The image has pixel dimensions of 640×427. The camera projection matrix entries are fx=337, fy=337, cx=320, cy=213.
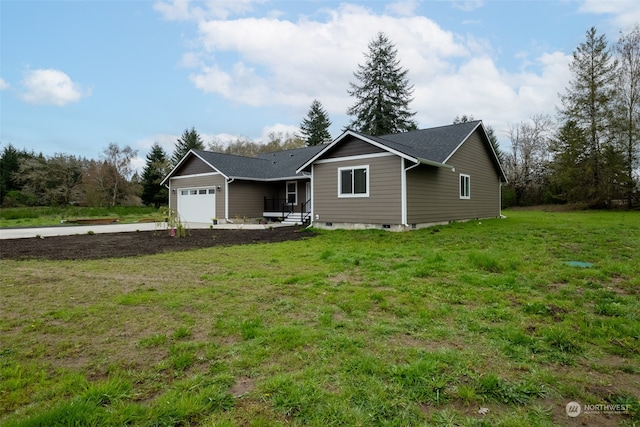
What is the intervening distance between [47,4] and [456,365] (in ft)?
47.2

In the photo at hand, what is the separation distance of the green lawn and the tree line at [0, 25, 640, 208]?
20.1 metres

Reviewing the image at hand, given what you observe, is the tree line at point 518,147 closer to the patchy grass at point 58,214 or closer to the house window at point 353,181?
the patchy grass at point 58,214

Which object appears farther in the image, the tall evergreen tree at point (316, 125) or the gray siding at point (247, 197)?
the tall evergreen tree at point (316, 125)

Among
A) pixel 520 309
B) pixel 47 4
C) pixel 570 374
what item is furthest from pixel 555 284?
pixel 47 4

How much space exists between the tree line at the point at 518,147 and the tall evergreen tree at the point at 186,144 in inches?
6.2

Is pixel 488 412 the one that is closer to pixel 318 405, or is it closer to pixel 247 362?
pixel 318 405

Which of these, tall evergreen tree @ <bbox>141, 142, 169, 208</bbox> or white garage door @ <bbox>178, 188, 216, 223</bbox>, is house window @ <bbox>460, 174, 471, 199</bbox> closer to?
white garage door @ <bbox>178, 188, 216, 223</bbox>

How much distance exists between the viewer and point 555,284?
485cm

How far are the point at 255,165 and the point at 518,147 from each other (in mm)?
27477

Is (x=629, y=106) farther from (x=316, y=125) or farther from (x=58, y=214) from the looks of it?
(x=58, y=214)

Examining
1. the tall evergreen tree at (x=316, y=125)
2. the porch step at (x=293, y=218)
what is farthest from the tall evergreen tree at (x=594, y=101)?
the tall evergreen tree at (x=316, y=125)

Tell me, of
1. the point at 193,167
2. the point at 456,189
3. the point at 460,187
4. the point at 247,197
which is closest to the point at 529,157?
the point at 460,187

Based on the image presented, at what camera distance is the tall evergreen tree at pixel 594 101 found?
2275 cm

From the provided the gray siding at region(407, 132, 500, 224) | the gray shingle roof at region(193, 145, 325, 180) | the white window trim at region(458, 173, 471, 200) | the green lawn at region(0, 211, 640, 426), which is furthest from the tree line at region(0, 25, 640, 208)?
the green lawn at region(0, 211, 640, 426)
